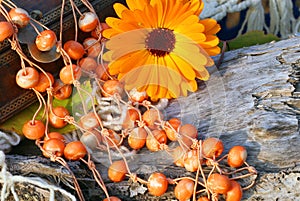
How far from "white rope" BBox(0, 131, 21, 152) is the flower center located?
27cm

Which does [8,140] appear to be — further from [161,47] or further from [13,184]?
[161,47]

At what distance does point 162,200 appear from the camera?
805 mm

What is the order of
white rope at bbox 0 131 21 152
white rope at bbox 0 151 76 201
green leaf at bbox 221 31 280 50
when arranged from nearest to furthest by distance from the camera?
white rope at bbox 0 151 76 201 < white rope at bbox 0 131 21 152 < green leaf at bbox 221 31 280 50

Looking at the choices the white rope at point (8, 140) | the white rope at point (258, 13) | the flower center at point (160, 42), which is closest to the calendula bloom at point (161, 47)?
the flower center at point (160, 42)

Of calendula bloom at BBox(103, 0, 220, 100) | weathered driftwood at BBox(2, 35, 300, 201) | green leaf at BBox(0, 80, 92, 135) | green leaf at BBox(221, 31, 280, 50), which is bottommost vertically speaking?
weathered driftwood at BBox(2, 35, 300, 201)

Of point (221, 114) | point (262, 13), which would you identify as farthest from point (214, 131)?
point (262, 13)

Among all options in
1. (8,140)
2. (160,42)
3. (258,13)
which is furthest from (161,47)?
(258,13)

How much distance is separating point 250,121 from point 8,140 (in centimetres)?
40

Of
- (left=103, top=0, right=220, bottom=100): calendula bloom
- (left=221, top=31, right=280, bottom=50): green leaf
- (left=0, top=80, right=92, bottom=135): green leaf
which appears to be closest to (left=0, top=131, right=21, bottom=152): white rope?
(left=0, top=80, right=92, bottom=135): green leaf

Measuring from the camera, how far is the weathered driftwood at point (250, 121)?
2.61 ft

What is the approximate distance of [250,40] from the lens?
120cm

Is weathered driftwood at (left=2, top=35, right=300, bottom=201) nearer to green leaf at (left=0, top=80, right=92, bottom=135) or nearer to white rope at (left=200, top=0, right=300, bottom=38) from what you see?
green leaf at (left=0, top=80, right=92, bottom=135)

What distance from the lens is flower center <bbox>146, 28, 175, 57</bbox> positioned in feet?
2.97

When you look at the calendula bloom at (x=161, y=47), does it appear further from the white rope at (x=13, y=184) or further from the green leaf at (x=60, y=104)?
the white rope at (x=13, y=184)
